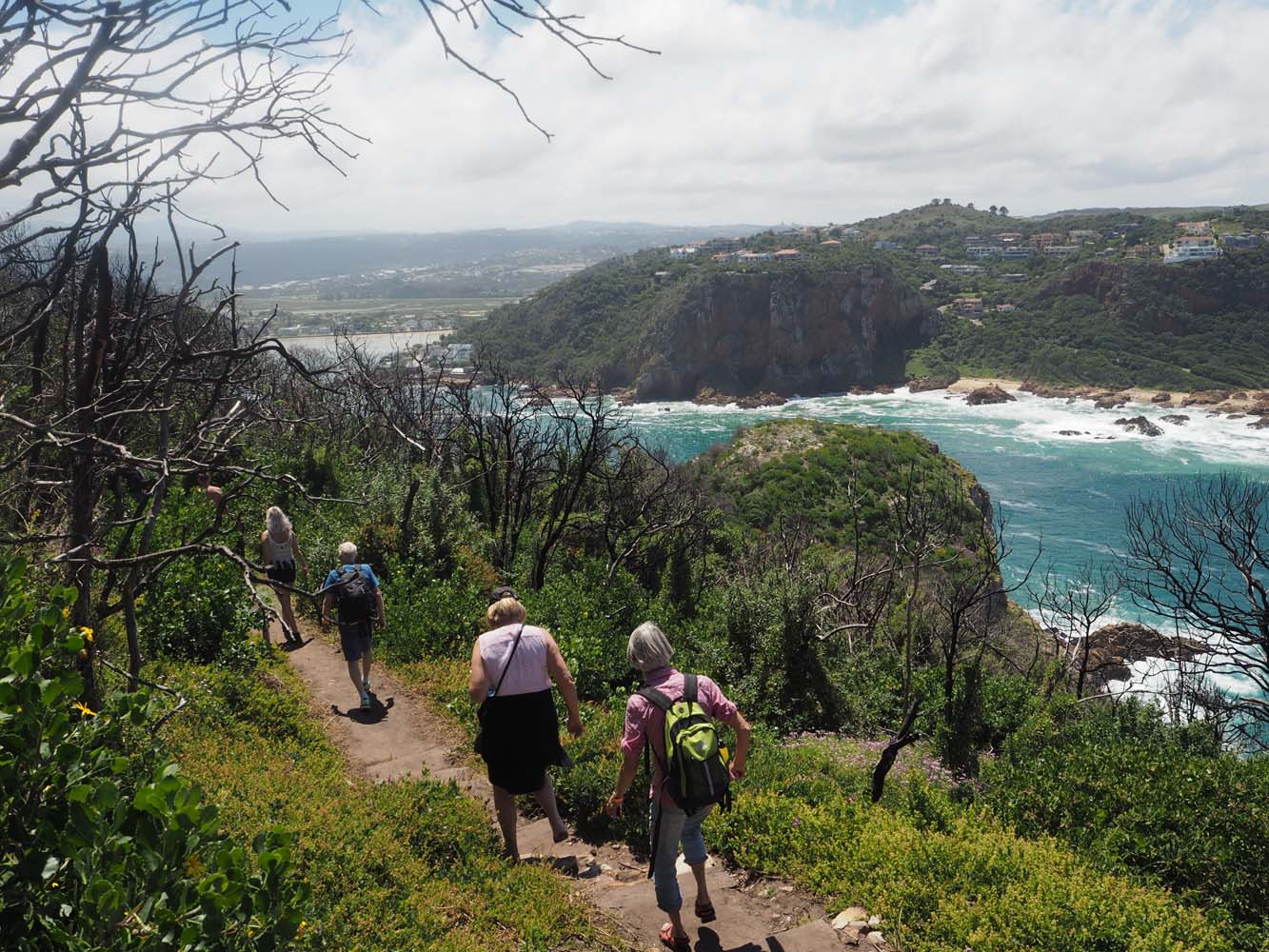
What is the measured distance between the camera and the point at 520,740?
4.61m

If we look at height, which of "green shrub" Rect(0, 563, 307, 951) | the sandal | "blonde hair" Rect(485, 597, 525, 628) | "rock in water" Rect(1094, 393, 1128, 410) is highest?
"green shrub" Rect(0, 563, 307, 951)

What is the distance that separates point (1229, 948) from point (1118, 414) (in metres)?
85.9

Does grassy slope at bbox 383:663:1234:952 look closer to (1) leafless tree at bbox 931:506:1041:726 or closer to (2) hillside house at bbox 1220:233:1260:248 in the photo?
(1) leafless tree at bbox 931:506:1041:726

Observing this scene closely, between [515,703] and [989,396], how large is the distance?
9079 cm

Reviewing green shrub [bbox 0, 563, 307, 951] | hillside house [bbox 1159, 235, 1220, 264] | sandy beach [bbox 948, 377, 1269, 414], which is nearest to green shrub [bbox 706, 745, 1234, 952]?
green shrub [bbox 0, 563, 307, 951]

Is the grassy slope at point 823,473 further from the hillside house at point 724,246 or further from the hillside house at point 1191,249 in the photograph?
the hillside house at point 724,246

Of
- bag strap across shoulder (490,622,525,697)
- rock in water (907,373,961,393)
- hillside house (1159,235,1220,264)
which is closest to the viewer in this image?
bag strap across shoulder (490,622,525,697)

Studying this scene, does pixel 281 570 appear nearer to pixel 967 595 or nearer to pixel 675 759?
pixel 675 759

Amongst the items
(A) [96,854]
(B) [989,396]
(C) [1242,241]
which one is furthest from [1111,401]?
(A) [96,854]

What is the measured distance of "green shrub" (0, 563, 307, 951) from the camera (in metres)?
1.62

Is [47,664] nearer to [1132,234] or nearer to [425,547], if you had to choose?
[425,547]

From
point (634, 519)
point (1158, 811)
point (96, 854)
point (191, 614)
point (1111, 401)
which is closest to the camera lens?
point (96, 854)

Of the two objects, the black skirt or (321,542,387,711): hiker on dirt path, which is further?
(321,542,387,711): hiker on dirt path

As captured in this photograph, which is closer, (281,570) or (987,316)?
(281,570)
